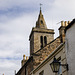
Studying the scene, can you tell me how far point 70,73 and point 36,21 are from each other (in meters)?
45.7

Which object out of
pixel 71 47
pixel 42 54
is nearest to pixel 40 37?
pixel 42 54

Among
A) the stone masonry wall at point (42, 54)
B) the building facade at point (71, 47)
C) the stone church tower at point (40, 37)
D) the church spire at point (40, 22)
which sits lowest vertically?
the building facade at point (71, 47)

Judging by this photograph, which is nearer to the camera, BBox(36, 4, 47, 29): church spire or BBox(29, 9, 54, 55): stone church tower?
BBox(29, 9, 54, 55): stone church tower

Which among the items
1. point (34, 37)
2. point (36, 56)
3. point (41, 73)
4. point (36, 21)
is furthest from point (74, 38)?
point (36, 21)

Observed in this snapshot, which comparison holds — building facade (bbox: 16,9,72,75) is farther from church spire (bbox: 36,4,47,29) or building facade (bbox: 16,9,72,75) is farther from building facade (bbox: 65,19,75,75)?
building facade (bbox: 65,19,75,75)

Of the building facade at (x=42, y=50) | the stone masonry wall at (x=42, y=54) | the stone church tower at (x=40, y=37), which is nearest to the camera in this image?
the building facade at (x=42, y=50)

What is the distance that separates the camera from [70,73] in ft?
40.4

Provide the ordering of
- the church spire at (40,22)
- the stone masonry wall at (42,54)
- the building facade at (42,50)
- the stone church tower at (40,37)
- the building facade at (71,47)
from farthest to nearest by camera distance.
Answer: the church spire at (40,22) → the stone church tower at (40,37) → the stone masonry wall at (42,54) → the building facade at (42,50) → the building facade at (71,47)

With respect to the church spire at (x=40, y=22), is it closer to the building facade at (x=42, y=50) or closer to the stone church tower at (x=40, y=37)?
the building facade at (x=42, y=50)

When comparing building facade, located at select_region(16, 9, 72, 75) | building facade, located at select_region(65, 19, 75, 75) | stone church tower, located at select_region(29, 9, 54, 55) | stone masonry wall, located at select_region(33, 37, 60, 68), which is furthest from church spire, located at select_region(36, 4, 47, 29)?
building facade, located at select_region(65, 19, 75, 75)

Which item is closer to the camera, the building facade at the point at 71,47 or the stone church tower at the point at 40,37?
the building facade at the point at 71,47

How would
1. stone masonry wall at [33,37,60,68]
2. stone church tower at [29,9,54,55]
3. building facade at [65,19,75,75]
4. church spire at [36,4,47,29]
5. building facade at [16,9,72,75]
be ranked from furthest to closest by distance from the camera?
1. church spire at [36,4,47,29]
2. stone church tower at [29,9,54,55]
3. stone masonry wall at [33,37,60,68]
4. building facade at [16,9,72,75]
5. building facade at [65,19,75,75]

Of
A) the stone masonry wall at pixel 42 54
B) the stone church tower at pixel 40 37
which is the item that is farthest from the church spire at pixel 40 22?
the stone masonry wall at pixel 42 54

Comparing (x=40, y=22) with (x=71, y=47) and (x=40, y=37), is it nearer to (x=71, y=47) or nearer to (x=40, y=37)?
(x=40, y=37)
